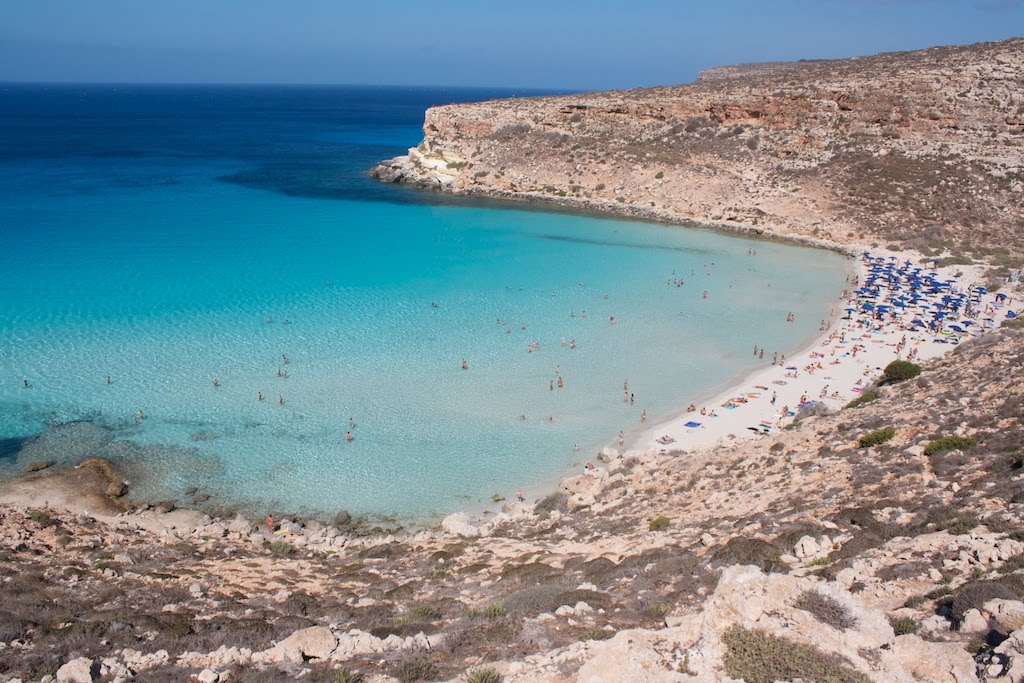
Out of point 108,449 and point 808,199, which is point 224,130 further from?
point 108,449

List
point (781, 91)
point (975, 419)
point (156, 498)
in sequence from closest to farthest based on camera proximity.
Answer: point (975, 419), point (156, 498), point (781, 91)

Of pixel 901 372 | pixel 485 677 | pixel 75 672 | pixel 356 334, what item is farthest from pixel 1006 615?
pixel 356 334

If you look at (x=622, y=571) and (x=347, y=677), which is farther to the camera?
(x=622, y=571)

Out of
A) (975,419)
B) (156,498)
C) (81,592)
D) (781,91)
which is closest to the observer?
(81,592)

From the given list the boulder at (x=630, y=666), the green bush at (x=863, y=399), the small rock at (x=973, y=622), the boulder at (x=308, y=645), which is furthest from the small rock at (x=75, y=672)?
the green bush at (x=863, y=399)

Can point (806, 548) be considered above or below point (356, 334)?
above

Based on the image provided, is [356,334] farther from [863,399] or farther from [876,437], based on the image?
[876,437]

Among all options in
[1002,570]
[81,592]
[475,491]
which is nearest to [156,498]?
[81,592]
